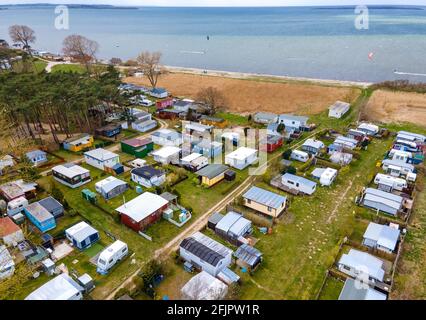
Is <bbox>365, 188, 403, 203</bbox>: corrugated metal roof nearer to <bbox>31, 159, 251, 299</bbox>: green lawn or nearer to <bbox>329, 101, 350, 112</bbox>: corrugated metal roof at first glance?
<bbox>31, 159, 251, 299</bbox>: green lawn

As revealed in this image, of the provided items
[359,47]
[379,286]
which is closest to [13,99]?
[379,286]

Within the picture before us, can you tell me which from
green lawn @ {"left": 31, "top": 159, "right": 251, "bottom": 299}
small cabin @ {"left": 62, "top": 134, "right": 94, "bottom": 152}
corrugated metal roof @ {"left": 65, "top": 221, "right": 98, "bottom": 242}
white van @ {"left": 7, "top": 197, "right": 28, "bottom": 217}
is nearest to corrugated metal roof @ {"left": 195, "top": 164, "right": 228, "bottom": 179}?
green lawn @ {"left": 31, "top": 159, "right": 251, "bottom": 299}

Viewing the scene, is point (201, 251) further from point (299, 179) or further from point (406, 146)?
point (406, 146)

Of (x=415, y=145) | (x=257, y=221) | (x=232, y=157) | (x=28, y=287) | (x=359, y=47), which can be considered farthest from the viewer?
(x=359, y=47)

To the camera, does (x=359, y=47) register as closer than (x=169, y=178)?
No

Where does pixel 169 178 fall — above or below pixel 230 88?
below
